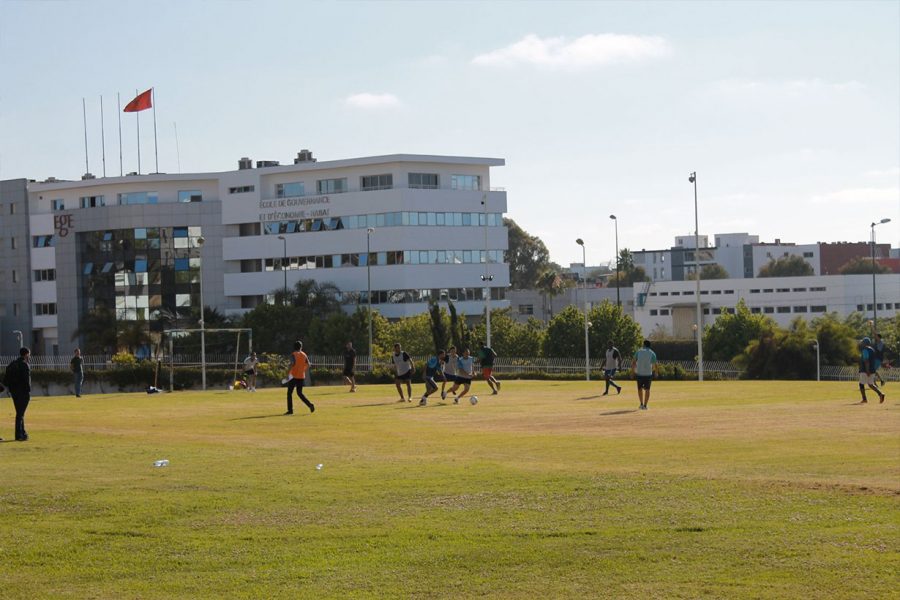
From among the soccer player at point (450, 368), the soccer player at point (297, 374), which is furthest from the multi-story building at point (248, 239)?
the soccer player at point (297, 374)

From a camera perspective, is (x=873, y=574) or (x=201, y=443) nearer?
(x=873, y=574)

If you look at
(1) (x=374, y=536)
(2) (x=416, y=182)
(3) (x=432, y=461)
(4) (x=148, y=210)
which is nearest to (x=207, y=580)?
(1) (x=374, y=536)

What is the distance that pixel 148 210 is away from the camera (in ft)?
378

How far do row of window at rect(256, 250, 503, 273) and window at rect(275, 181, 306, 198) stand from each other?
5.83 meters

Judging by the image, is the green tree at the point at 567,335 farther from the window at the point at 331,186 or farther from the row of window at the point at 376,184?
the window at the point at 331,186

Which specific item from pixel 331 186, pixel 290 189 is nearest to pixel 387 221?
pixel 331 186

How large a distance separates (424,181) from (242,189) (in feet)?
59.3

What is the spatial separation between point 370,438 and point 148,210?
306ft

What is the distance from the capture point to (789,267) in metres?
170

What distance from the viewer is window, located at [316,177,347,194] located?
362 feet

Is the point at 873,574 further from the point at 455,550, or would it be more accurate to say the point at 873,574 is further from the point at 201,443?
the point at 201,443

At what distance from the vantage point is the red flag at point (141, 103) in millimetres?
103000

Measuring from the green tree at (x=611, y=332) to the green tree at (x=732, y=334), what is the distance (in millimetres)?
10125

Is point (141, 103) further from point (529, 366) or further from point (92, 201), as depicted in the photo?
point (529, 366)
